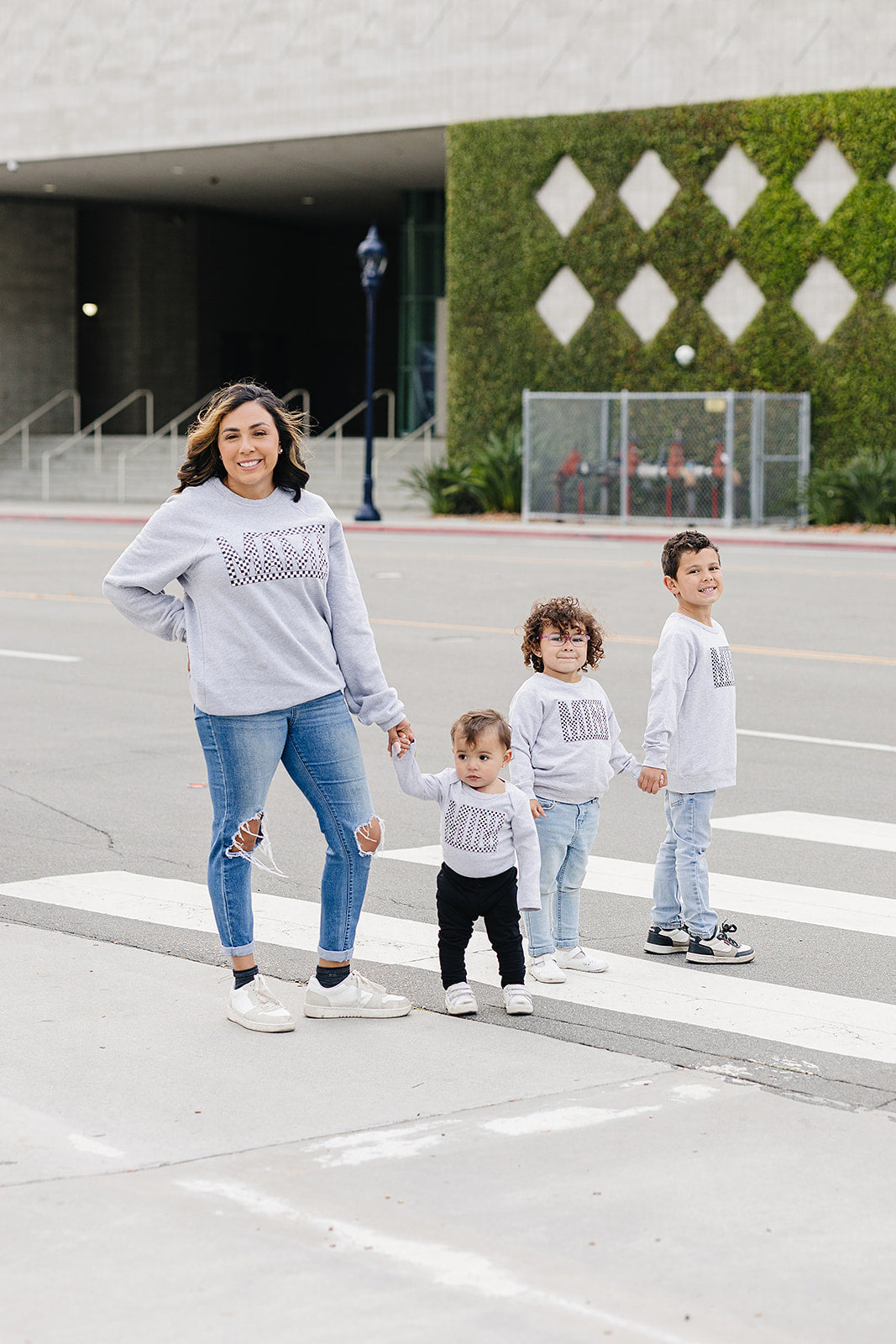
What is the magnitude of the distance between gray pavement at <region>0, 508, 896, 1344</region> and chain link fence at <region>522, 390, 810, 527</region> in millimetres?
20893

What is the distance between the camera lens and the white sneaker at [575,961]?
6.05m

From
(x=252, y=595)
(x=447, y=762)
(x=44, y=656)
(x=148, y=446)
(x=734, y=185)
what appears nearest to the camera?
(x=252, y=595)

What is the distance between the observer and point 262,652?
5258mm

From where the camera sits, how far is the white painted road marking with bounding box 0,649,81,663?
14.1m

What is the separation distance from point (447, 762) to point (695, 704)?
3.71 m

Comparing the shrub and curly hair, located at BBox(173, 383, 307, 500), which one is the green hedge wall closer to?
the shrub

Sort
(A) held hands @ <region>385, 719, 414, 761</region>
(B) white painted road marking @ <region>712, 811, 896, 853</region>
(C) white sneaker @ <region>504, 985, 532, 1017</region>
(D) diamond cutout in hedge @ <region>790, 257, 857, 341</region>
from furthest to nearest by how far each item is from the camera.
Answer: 1. (D) diamond cutout in hedge @ <region>790, 257, 857, 341</region>
2. (B) white painted road marking @ <region>712, 811, 896, 853</region>
3. (C) white sneaker @ <region>504, 985, 532, 1017</region>
4. (A) held hands @ <region>385, 719, 414, 761</region>

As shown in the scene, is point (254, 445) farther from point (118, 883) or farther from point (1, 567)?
point (1, 567)

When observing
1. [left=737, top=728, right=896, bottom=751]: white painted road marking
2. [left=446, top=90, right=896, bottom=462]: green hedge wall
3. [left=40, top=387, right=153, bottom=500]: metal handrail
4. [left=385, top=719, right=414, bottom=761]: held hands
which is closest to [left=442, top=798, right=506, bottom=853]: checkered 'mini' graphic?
[left=385, top=719, right=414, bottom=761]: held hands

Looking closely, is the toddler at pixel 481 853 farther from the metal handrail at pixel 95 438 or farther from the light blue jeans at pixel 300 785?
the metal handrail at pixel 95 438

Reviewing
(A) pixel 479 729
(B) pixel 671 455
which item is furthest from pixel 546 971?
(B) pixel 671 455

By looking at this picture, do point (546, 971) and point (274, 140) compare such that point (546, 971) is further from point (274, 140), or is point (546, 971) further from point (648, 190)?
point (274, 140)

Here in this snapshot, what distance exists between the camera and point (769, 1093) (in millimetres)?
4809

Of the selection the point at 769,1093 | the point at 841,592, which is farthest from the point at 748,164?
the point at 769,1093
